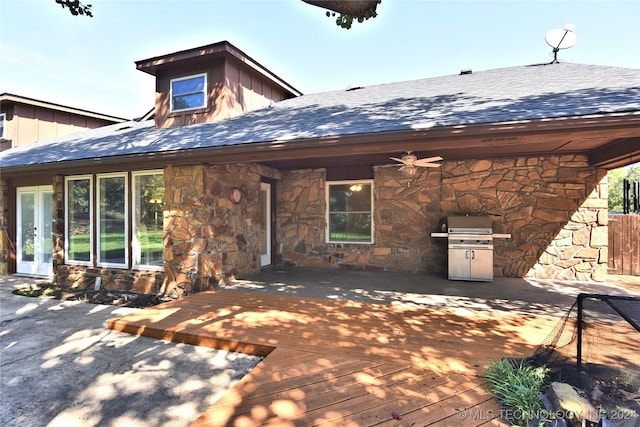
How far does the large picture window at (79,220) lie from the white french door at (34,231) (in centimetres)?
89

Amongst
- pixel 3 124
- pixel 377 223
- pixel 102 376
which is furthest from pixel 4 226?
pixel 377 223

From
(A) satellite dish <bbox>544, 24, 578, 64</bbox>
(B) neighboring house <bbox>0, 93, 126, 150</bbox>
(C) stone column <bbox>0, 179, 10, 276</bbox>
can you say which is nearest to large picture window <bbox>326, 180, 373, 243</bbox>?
(A) satellite dish <bbox>544, 24, 578, 64</bbox>

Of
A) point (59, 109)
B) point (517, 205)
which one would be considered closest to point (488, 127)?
point (517, 205)

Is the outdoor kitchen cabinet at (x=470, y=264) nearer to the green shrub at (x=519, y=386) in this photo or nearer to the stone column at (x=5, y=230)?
the green shrub at (x=519, y=386)

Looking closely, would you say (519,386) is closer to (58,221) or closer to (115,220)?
(115,220)

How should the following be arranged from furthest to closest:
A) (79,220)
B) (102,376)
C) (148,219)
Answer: (79,220) < (148,219) < (102,376)

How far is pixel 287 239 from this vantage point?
7.18 meters

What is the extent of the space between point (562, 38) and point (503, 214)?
3.86 m

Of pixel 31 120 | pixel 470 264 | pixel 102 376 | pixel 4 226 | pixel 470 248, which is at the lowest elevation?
pixel 102 376

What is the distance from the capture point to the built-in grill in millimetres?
5344

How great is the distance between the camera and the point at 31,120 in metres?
8.87

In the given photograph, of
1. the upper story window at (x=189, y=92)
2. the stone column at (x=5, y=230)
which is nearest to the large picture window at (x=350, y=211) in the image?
the upper story window at (x=189, y=92)

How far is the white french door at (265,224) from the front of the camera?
6.74 metres

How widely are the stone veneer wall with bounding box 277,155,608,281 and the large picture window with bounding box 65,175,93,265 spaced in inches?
177
